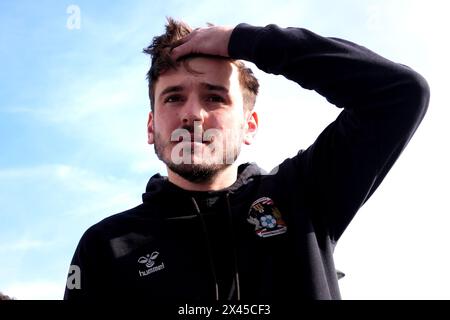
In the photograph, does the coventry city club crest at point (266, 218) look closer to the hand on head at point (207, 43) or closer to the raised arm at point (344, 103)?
the raised arm at point (344, 103)

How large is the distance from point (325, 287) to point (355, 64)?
1.35 meters

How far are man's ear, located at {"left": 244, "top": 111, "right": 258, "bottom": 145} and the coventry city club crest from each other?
65 centimetres

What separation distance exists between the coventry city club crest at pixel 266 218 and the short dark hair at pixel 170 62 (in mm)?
868

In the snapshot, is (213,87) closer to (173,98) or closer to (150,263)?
(173,98)

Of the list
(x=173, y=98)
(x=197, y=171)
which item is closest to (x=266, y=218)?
(x=197, y=171)

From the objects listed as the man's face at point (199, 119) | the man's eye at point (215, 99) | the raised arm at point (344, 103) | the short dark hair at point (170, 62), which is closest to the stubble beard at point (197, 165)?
the man's face at point (199, 119)

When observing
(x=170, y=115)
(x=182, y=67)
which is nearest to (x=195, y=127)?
(x=170, y=115)

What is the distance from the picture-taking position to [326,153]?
3.11 meters

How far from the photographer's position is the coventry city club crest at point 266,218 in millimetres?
3082

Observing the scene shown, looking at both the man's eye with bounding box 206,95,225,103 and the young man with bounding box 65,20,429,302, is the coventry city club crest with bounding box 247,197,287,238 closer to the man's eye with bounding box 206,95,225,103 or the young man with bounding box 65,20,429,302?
the young man with bounding box 65,20,429,302

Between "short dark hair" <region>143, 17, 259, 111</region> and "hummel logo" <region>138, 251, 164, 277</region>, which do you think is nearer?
"hummel logo" <region>138, 251, 164, 277</region>

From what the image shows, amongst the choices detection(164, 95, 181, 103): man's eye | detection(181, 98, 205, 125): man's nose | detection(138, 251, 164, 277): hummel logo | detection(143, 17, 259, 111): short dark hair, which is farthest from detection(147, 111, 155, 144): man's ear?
detection(138, 251, 164, 277): hummel logo

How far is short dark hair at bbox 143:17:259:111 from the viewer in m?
3.61
